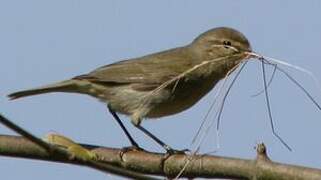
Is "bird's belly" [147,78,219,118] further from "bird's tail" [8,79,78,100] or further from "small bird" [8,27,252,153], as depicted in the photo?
"bird's tail" [8,79,78,100]

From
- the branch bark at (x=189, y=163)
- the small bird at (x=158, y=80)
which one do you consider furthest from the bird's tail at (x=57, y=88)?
the branch bark at (x=189, y=163)

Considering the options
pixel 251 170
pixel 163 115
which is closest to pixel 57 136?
pixel 251 170

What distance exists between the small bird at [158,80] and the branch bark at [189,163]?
1898 mm

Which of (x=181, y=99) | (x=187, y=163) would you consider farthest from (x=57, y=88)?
(x=187, y=163)

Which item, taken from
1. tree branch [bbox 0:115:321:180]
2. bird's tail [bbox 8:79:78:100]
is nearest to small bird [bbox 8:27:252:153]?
bird's tail [bbox 8:79:78:100]

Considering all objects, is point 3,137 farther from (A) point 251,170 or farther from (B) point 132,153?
(A) point 251,170

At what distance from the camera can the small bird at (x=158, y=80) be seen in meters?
6.86

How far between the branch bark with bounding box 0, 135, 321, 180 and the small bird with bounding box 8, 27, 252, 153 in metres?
1.90

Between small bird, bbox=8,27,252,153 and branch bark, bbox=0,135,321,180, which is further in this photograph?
small bird, bbox=8,27,252,153

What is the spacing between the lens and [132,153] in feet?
14.6

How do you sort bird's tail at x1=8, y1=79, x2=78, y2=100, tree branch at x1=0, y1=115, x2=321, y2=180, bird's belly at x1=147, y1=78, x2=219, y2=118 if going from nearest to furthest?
tree branch at x1=0, y1=115, x2=321, y2=180
bird's belly at x1=147, y1=78, x2=219, y2=118
bird's tail at x1=8, y1=79, x2=78, y2=100

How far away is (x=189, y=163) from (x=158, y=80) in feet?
11.7

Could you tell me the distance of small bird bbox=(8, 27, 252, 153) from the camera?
22.5 ft

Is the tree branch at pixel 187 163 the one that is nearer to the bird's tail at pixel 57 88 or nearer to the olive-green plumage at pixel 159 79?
the olive-green plumage at pixel 159 79
